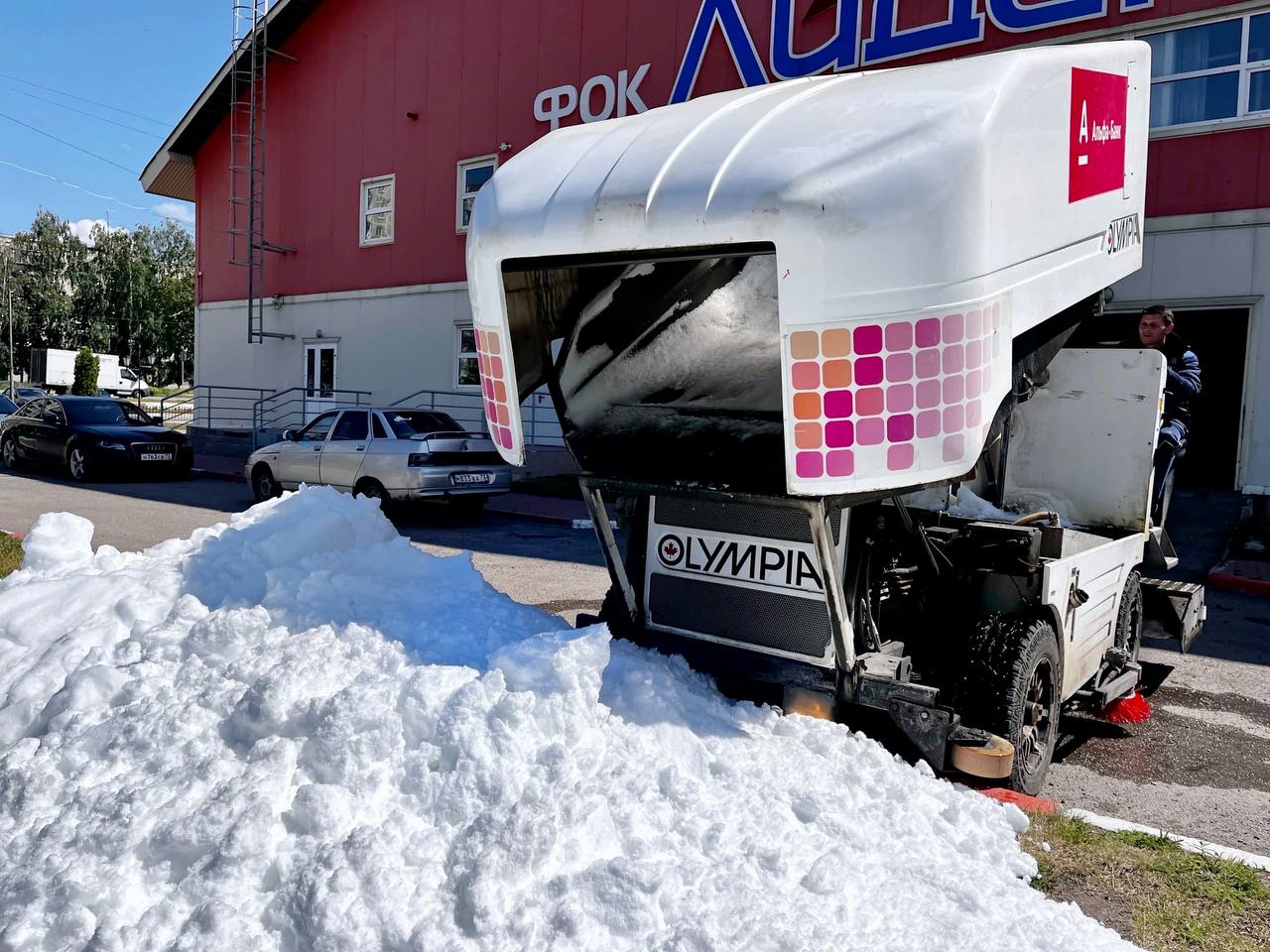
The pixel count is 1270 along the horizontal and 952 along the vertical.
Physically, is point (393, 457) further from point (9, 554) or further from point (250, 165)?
point (250, 165)

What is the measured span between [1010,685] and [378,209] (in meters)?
21.0

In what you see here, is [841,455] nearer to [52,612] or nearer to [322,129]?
[52,612]

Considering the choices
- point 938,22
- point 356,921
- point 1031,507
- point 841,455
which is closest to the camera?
point 356,921

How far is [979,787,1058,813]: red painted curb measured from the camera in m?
3.98

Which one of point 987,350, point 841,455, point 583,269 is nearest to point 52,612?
point 583,269

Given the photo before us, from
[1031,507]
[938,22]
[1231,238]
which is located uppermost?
[938,22]

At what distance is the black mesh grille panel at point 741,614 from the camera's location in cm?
397

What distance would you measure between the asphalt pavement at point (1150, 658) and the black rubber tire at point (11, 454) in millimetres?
3964

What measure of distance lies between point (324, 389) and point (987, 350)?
832 inches

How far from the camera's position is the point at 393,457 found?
12836mm

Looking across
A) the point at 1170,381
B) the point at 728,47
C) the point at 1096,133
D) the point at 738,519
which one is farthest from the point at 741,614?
the point at 728,47

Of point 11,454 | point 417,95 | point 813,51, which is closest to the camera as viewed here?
point 813,51

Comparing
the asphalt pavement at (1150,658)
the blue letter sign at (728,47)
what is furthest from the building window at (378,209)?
the asphalt pavement at (1150,658)

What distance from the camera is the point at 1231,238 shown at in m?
12.6
